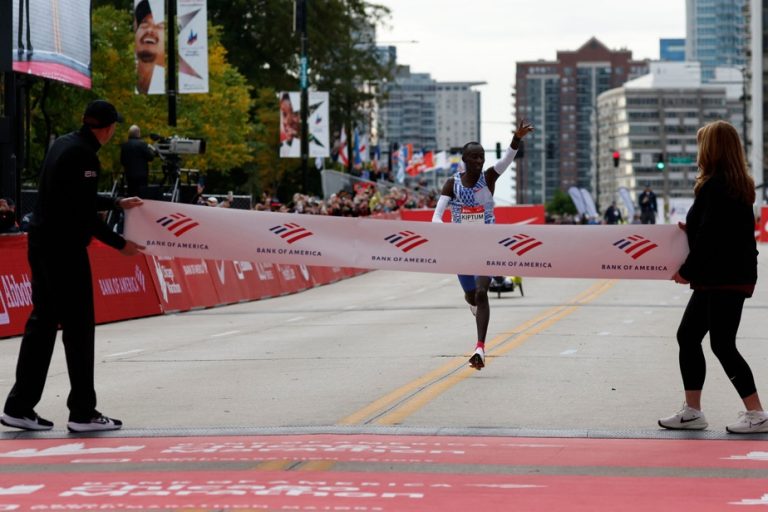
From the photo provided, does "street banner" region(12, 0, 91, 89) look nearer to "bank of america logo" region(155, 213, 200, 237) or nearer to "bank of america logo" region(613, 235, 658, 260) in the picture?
"bank of america logo" region(155, 213, 200, 237)

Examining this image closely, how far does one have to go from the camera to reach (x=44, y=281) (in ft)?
33.6

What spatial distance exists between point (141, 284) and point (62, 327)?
1659cm

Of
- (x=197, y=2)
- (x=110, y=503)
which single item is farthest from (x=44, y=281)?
(x=197, y=2)

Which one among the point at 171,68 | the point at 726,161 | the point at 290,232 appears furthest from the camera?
the point at 171,68

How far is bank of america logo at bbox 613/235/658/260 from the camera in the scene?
11.7 meters

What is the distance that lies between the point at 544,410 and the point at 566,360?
4.34 meters

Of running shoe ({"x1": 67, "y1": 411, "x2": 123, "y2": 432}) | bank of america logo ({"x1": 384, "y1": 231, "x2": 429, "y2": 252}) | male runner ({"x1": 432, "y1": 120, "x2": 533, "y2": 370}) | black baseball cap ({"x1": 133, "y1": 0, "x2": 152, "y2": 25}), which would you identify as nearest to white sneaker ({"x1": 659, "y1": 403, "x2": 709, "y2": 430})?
bank of america logo ({"x1": 384, "y1": 231, "x2": 429, "y2": 252})

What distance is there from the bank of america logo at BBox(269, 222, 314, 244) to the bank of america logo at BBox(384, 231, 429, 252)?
2.22 feet

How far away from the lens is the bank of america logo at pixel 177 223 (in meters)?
12.4

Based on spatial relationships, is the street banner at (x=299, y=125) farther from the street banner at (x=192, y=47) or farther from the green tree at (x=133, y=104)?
the street banner at (x=192, y=47)

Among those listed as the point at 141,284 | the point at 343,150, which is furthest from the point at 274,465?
the point at 343,150

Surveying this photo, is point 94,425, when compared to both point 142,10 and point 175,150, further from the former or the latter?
point 142,10

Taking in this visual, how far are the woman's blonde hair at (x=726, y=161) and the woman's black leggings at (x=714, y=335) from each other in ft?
2.08

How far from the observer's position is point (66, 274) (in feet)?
33.5
